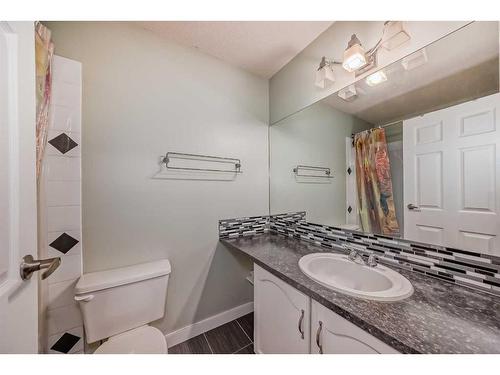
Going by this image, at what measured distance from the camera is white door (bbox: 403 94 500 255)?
0.75 metres

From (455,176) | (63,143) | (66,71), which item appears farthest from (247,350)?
(66,71)

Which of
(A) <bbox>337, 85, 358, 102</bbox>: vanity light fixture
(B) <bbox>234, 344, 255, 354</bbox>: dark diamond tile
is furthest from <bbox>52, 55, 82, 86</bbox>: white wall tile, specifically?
(B) <bbox>234, 344, 255, 354</bbox>: dark diamond tile

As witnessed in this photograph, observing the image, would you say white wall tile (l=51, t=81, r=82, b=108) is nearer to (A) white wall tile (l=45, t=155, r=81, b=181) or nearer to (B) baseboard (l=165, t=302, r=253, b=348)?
(A) white wall tile (l=45, t=155, r=81, b=181)

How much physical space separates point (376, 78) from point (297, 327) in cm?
142

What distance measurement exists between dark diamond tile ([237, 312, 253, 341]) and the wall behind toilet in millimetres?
129

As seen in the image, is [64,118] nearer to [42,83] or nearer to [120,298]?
[42,83]

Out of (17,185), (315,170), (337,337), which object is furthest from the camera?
(315,170)

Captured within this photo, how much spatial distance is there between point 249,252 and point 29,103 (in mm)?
1183

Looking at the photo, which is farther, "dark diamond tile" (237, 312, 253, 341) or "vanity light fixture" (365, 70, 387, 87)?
"dark diamond tile" (237, 312, 253, 341)

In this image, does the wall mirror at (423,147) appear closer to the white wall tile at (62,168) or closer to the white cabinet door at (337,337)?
the white cabinet door at (337,337)

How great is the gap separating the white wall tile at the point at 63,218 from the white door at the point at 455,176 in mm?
1827

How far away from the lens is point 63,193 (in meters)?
1.02

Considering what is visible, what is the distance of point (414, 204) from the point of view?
38.2 inches

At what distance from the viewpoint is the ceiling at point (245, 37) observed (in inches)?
48.8
